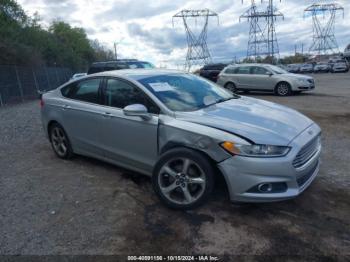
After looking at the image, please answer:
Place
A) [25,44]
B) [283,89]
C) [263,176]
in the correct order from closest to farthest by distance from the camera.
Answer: [263,176]
[283,89]
[25,44]

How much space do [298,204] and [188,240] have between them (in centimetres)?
145

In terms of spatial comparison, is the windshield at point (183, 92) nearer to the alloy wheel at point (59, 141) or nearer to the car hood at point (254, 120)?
the car hood at point (254, 120)

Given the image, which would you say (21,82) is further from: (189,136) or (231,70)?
(189,136)

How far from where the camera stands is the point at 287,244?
120 inches

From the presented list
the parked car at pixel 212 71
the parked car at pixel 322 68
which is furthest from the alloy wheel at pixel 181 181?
the parked car at pixel 322 68

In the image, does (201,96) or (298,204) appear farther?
(201,96)

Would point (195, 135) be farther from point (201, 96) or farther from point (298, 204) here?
point (298, 204)

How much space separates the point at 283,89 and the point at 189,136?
42.6ft

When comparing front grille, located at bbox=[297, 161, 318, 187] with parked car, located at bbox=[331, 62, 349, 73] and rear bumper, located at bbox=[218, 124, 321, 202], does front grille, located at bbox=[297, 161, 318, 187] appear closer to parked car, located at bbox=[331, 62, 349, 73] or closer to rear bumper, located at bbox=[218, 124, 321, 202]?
rear bumper, located at bbox=[218, 124, 321, 202]

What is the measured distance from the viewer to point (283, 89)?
15516 millimetres

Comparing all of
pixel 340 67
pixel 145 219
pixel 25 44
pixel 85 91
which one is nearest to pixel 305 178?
pixel 145 219

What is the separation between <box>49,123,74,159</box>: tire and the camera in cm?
556

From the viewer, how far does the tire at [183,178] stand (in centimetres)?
354

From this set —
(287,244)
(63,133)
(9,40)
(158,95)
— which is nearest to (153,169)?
(158,95)
